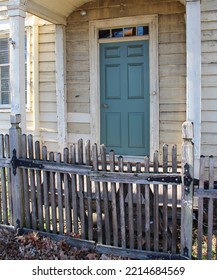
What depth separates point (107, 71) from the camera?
6379 mm

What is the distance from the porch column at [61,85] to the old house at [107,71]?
0.02 metres

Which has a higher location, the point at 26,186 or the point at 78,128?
the point at 78,128

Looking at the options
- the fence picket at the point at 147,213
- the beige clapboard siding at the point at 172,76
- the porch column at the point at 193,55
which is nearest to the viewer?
the fence picket at the point at 147,213

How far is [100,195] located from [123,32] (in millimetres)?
3705

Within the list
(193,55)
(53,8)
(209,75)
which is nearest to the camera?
(193,55)

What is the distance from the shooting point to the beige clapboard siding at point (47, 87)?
6645 millimetres

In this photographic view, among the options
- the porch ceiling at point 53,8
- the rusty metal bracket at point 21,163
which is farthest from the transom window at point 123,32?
the rusty metal bracket at point 21,163

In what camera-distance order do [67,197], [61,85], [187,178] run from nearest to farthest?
[187,178] → [67,197] → [61,85]

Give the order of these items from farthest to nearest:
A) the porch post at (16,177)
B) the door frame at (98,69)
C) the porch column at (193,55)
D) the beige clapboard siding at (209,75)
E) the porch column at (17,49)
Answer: the door frame at (98,69) → the beige clapboard siding at (209,75) → the porch column at (17,49) → the porch column at (193,55) → the porch post at (16,177)

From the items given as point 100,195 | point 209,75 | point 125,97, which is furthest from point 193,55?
point 100,195

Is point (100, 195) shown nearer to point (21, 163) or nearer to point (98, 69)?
point (21, 163)

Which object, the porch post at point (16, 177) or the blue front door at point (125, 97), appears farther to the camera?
the blue front door at point (125, 97)

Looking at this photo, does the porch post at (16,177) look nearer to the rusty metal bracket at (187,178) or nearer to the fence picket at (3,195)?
the fence picket at (3,195)
